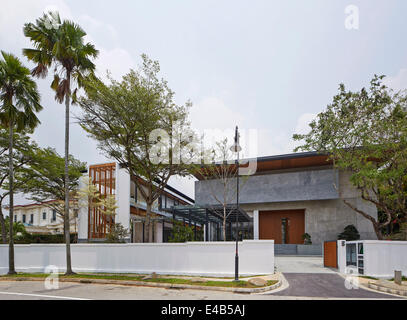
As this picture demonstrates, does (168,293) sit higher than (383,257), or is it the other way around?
(383,257)

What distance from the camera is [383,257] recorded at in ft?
54.4

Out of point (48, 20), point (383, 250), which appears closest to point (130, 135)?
point (48, 20)

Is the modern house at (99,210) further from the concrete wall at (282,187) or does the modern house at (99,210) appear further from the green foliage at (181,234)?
the green foliage at (181,234)

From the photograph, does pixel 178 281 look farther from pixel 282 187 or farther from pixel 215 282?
pixel 282 187

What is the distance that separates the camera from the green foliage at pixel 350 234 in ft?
96.3

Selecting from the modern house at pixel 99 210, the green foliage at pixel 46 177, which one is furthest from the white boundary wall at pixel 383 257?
the green foliage at pixel 46 177

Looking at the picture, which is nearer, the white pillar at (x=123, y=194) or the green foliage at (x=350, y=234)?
the green foliage at (x=350, y=234)

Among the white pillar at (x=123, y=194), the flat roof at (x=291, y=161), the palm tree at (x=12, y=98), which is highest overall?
the palm tree at (x=12, y=98)

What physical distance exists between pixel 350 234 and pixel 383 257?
1357cm

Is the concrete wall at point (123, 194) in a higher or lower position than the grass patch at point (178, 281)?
higher

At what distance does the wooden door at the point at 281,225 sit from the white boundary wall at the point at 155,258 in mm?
18182

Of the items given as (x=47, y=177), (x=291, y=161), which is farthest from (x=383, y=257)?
(x=47, y=177)
